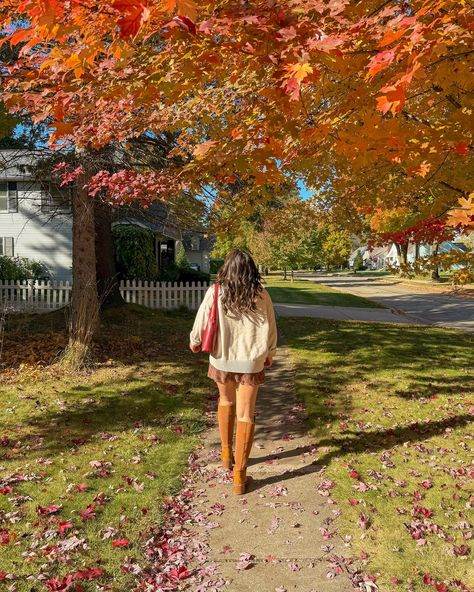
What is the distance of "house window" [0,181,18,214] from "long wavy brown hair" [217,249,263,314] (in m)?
20.5

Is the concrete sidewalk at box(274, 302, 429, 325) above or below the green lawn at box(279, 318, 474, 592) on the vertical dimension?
above

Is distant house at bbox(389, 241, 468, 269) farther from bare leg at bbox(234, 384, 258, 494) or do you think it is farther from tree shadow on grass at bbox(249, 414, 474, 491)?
bare leg at bbox(234, 384, 258, 494)

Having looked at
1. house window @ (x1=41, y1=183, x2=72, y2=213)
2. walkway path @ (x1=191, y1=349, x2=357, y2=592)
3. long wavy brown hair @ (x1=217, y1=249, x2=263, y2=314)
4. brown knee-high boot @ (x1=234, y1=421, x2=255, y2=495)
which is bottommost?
walkway path @ (x1=191, y1=349, x2=357, y2=592)

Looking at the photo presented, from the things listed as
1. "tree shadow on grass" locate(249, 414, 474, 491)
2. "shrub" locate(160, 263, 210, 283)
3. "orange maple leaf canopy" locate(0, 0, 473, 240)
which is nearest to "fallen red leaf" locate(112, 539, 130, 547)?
"tree shadow on grass" locate(249, 414, 474, 491)

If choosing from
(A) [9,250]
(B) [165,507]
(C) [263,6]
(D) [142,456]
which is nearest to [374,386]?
(D) [142,456]

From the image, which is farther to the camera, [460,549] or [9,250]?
[9,250]

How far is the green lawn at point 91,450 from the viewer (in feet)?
10.3

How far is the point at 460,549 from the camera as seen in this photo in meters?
3.08

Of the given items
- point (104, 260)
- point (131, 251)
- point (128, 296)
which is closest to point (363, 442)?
point (104, 260)

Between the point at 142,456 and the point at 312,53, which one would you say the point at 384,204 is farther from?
the point at 142,456

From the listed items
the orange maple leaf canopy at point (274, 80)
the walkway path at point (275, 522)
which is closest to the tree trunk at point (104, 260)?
the orange maple leaf canopy at point (274, 80)

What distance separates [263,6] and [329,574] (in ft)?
11.9

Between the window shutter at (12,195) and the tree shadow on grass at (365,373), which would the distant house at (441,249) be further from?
the window shutter at (12,195)

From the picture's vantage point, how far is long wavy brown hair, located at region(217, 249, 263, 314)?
151 inches
